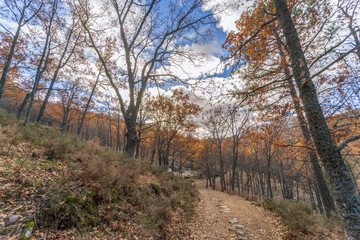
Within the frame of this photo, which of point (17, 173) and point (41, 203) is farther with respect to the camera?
point (17, 173)

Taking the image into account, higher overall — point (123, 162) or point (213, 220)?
point (123, 162)

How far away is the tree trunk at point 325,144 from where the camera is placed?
2.55 m

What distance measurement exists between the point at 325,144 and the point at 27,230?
5916mm

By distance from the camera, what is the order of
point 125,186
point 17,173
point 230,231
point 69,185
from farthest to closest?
1. point 230,231
2. point 125,186
3. point 69,185
4. point 17,173

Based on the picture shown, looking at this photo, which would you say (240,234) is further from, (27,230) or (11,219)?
(11,219)

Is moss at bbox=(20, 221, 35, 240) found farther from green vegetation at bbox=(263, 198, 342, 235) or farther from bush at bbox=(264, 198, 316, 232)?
bush at bbox=(264, 198, 316, 232)

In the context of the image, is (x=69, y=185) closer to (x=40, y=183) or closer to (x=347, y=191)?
(x=40, y=183)

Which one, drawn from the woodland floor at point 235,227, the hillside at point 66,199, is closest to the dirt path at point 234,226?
the woodland floor at point 235,227

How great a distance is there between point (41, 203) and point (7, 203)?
19.1 inches

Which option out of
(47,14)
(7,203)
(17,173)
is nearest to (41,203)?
(7,203)

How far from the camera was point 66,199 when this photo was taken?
283 cm

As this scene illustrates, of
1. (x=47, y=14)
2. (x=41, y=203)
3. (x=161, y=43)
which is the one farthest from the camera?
(x=47, y=14)

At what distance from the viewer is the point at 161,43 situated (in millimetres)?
8172

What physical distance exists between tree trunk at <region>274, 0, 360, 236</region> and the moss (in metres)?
5.77
